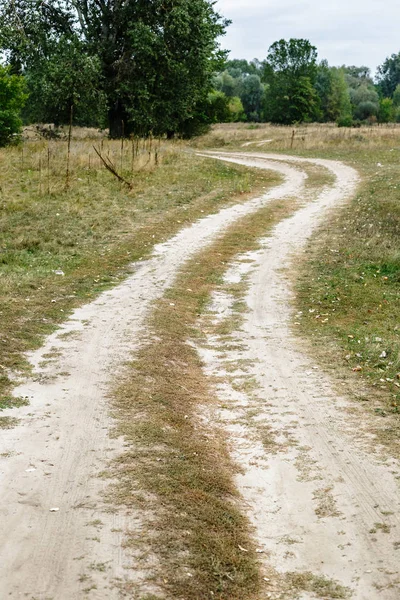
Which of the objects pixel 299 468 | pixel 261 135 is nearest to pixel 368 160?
pixel 261 135

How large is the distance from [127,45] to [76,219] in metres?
20.2

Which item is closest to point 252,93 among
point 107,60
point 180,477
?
point 107,60

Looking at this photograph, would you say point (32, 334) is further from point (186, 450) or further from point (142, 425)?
point (186, 450)

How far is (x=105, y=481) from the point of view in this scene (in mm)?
5883

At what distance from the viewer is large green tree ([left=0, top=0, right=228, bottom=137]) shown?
1284 inches

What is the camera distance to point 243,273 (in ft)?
46.2

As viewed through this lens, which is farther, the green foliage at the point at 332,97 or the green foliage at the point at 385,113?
the green foliage at the point at 332,97

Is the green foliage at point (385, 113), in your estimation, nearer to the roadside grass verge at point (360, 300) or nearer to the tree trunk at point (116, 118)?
the tree trunk at point (116, 118)

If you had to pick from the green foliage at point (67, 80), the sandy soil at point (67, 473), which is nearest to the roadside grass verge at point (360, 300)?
the sandy soil at point (67, 473)

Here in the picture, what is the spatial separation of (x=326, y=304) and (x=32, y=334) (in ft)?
16.7

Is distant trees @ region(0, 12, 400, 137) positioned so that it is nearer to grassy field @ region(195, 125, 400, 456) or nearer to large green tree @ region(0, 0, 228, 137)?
large green tree @ region(0, 0, 228, 137)

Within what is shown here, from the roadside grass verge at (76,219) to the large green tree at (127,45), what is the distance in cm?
649

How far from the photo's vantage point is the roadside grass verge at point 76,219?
1105cm

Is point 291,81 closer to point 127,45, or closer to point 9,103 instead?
point 127,45
